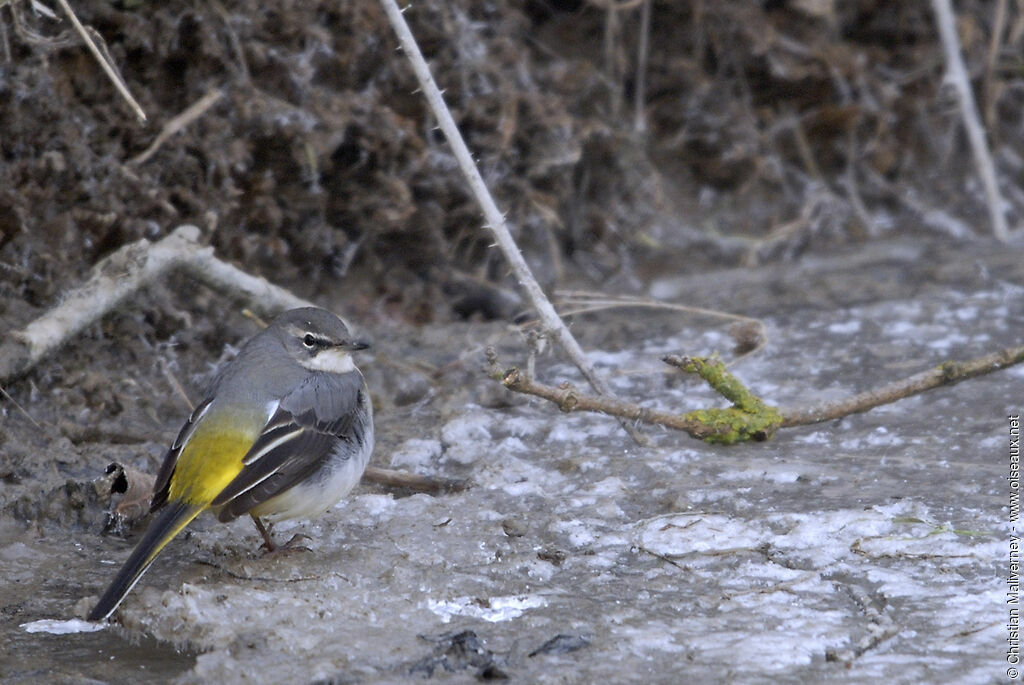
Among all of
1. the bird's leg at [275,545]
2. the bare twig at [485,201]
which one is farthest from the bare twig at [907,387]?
the bird's leg at [275,545]

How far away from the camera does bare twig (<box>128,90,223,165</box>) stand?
6070 mm

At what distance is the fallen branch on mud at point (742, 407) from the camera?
16.9ft

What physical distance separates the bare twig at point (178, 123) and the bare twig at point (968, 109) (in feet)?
16.4

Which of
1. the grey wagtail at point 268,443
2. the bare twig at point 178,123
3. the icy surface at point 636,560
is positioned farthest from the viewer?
the bare twig at point 178,123

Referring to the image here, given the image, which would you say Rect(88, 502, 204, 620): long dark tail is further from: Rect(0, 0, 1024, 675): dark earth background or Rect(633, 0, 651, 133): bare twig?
Rect(633, 0, 651, 133): bare twig

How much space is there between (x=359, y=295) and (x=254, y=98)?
4.69 feet

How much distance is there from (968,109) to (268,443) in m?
5.94

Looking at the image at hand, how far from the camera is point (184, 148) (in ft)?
20.7

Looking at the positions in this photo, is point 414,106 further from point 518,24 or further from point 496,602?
point 496,602

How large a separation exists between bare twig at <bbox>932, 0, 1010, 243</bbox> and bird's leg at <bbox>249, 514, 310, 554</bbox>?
A: 19.2ft

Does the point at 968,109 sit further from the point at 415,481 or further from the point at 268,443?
the point at 268,443

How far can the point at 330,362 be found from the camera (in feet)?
17.4

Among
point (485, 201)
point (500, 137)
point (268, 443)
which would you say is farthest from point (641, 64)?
point (268, 443)

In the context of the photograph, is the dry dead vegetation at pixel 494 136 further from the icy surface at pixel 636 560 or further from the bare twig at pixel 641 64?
the icy surface at pixel 636 560
